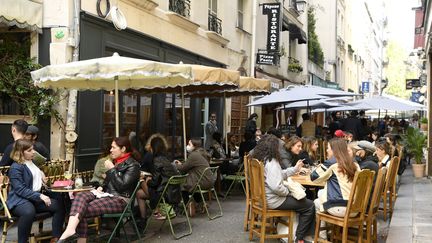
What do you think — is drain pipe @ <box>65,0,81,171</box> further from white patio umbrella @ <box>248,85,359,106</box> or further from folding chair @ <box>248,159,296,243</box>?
white patio umbrella @ <box>248,85,359,106</box>

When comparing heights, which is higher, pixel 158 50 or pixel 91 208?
pixel 158 50

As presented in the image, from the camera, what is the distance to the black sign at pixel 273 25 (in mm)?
19234

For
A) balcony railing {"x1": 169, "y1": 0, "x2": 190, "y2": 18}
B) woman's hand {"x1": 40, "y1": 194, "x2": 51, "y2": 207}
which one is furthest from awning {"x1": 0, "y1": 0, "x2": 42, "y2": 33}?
balcony railing {"x1": 169, "y1": 0, "x2": 190, "y2": 18}

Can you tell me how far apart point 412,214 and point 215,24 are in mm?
10036

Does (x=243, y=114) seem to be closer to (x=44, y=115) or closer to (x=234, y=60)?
(x=234, y=60)

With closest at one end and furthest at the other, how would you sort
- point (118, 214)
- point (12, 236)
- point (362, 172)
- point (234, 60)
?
point (362, 172) → point (118, 214) → point (12, 236) → point (234, 60)

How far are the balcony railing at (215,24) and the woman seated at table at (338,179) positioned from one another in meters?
10.6

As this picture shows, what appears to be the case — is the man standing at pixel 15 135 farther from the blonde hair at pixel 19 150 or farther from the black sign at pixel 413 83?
the black sign at pixel 413 83

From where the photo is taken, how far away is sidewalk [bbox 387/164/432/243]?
606cm

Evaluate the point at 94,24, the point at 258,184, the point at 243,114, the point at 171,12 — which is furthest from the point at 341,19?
the point at 258,184

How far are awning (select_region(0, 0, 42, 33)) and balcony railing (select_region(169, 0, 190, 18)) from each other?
483cm

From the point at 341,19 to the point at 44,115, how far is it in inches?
1311

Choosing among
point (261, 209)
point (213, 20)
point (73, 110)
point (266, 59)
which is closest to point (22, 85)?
point (73, 110)

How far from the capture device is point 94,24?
9.52 m
